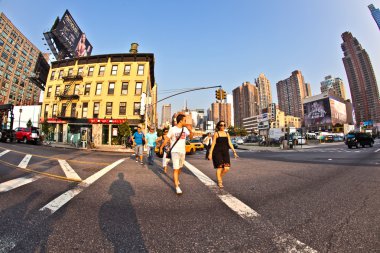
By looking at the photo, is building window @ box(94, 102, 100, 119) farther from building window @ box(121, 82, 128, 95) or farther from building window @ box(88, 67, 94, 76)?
building window @ box(88, 67, 94, 76)

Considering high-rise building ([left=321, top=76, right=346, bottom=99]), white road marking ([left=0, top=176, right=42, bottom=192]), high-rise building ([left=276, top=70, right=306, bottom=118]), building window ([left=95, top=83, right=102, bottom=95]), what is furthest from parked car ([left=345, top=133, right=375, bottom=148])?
high-rise building ([left=321, top=76, right=346, bottom=99])

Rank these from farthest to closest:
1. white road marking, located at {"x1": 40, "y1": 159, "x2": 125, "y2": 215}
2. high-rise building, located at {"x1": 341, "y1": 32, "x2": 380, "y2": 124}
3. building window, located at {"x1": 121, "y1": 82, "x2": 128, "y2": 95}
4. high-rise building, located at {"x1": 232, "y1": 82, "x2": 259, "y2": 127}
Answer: high-rise building, located at {"x1": 232, "y1": 82, "x2": 259, "y2": 127} < high-rise building, located at {"x1": 341, "y1": 32, "x2": 380, "y2": 124} < building window, located at {"x1": 121, "y1": 82, "x2": 128, "y2": 95} < white road marking, located at {"x1": 40, "y1": 159, "x2": 125, "y2": 215}

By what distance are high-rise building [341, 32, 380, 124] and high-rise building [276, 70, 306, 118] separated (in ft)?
122

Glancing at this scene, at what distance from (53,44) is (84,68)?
789 centimetres

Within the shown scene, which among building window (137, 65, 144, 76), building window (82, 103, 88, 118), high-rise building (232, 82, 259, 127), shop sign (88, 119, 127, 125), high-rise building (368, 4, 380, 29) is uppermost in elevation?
high-rise building (368, 4, 380, 29)

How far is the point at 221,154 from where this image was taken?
4.84 metres

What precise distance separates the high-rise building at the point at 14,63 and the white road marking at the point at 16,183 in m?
61.5

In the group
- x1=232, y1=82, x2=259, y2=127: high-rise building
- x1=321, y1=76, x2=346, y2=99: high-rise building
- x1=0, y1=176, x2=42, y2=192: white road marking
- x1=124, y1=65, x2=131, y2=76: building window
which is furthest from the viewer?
x1=321, y1=76, x2=346, y2=99: high-rise building

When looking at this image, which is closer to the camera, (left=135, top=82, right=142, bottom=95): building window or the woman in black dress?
the woman in black dress

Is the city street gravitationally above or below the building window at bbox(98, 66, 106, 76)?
below

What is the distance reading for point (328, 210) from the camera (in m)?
3.07

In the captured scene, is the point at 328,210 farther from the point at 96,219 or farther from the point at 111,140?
the point at 111,140

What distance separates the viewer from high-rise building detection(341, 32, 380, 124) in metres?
143

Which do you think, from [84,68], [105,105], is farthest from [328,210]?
[84,68]
